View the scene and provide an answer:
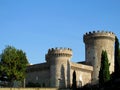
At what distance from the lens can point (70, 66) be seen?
83.6m

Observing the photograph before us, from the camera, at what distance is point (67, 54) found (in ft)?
274

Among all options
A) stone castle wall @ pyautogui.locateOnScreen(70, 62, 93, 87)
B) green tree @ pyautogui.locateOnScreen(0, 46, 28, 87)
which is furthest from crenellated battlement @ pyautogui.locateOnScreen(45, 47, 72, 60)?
green tree @ pyautogui.locateOnScreen(0, 46, 28, 87)

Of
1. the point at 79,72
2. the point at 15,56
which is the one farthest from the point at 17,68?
the point at 79,72

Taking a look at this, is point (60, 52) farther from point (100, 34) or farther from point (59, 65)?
point (100, 34)

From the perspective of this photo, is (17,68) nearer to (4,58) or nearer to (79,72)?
(4,58)

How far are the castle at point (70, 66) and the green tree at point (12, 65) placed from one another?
719 centimetres

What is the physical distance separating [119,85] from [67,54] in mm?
17519

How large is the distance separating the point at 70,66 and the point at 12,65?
1218cm

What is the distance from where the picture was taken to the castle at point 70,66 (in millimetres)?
82562

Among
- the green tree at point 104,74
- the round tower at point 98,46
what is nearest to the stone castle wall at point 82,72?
the round tower at point 98,46

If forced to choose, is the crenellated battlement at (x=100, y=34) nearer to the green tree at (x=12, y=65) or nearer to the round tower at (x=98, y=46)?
the round tower at (x=98, y=46)

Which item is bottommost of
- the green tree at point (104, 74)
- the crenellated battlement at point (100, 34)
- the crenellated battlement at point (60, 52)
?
the green tree at point (104, 74)

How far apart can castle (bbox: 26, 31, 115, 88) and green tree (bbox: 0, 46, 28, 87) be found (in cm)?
719

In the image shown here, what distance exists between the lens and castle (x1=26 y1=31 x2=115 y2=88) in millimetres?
82562
